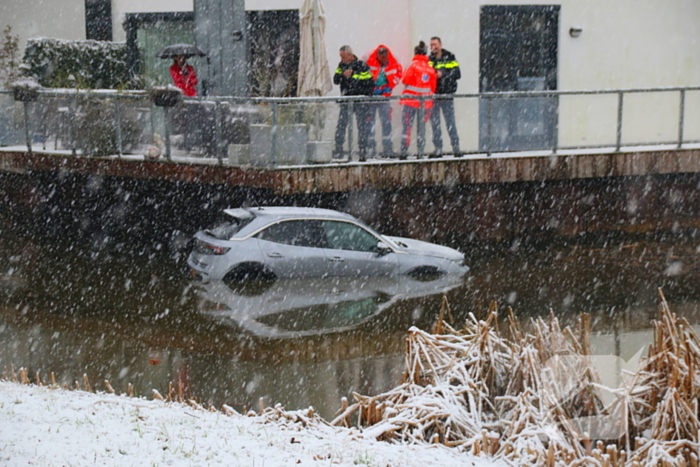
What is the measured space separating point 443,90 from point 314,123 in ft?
9.80

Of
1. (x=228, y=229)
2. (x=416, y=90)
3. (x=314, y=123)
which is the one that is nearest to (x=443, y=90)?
(x=416, y=90)

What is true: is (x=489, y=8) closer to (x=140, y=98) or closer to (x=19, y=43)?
(x=140, y=98)

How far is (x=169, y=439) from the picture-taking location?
590 centimetres

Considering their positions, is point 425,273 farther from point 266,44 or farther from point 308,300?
point 266,44

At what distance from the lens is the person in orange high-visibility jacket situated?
15664mm

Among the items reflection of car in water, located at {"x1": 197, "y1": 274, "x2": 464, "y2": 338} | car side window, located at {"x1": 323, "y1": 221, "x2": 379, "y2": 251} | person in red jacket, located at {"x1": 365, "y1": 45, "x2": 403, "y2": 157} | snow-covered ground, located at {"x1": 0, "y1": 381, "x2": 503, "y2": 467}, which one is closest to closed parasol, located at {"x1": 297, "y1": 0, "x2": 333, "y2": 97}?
person in red jacket, located at {"x1": 365, "y1": 45, "x2": 403, "y2": 157}

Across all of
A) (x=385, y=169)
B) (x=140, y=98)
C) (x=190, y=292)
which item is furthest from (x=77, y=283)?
(x=385, y=169)

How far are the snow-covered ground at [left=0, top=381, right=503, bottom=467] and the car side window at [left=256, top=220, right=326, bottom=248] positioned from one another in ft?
21.4

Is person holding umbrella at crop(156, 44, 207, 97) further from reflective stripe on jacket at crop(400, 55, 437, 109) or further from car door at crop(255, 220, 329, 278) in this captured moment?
car door at crop(255, 220, 329, 278)

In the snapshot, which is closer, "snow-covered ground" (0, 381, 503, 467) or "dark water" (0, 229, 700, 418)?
"snow-covered ground" (0, 381, 503, 467)

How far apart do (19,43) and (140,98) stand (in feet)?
38.7

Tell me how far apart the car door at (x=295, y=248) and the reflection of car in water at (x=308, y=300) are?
17cm

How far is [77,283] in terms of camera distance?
1484 cm

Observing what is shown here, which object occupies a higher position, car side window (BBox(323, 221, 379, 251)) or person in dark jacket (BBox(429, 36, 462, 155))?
person in dark jacket (BBox(429, 36, 462, 155))
